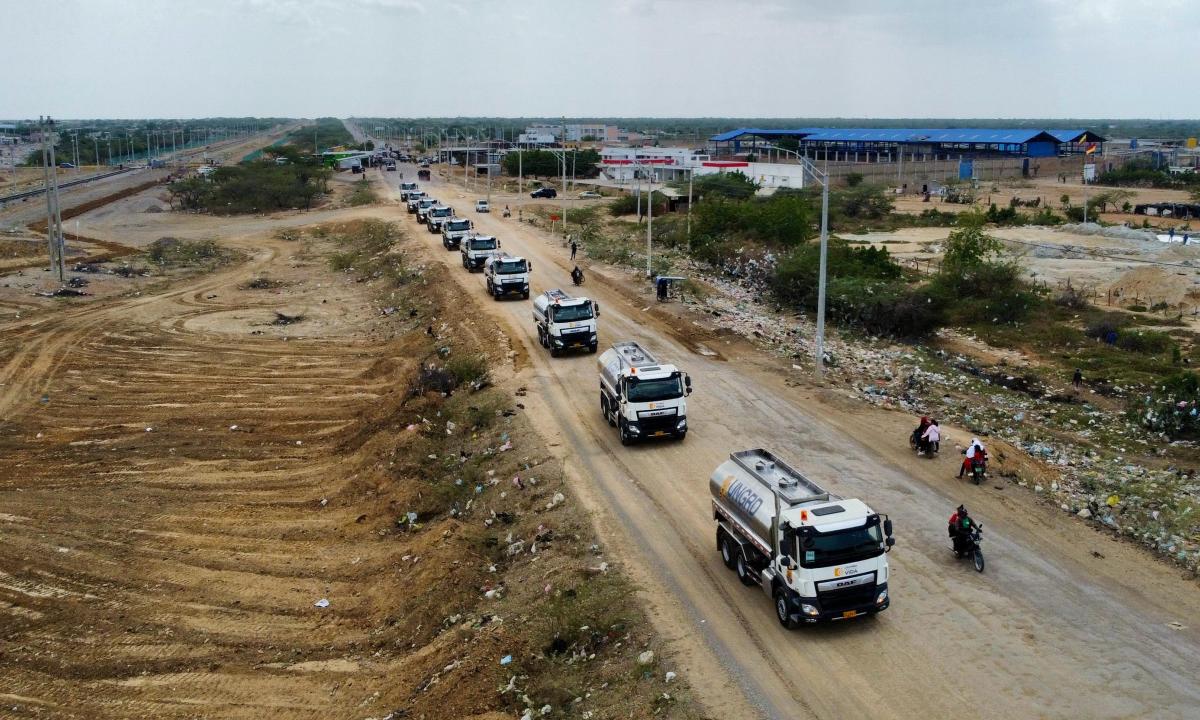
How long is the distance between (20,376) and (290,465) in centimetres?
1487

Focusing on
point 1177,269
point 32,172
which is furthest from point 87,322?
point 32,172

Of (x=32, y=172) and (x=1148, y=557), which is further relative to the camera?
(x=32, y=172)

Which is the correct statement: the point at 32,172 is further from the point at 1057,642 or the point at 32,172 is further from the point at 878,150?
the point at 1057,642

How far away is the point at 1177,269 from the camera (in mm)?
54656

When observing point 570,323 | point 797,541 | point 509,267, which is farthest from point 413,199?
point 797,541

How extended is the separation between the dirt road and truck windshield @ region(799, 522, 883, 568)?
50.2 inches

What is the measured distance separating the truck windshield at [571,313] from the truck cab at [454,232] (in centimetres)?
2491

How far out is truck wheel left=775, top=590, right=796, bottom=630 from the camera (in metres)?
14.5

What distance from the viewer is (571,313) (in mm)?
31094

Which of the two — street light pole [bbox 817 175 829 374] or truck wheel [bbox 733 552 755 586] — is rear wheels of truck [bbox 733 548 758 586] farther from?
street light pole [bbox 817 175 829 374]

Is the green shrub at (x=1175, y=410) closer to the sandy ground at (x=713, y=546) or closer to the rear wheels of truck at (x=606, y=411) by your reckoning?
the sandy ground at (x=713, y=546)

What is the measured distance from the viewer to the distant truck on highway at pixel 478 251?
157 ft

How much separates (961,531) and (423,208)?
5941cm

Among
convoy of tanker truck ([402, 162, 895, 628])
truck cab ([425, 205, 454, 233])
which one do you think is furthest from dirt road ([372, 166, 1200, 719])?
truck cab ([425, 205, 454, 233])
